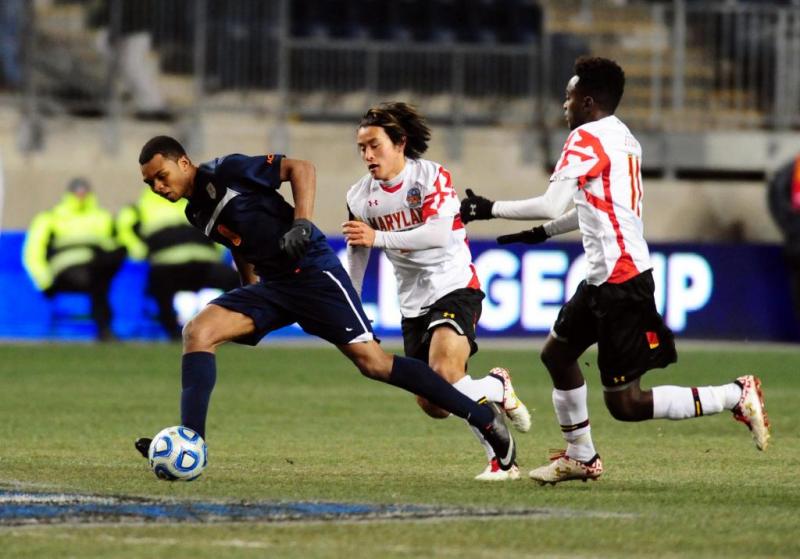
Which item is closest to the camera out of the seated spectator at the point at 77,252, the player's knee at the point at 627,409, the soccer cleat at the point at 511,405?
the player's knee at the point at 627,409

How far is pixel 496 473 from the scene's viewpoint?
7715mm

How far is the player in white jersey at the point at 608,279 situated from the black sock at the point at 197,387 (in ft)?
4.03

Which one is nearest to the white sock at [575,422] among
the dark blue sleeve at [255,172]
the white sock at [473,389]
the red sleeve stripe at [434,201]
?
the white sock at [473,389]

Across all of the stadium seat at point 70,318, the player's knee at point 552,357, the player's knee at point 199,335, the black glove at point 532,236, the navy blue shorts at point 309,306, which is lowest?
the stadium seat at point 70,318

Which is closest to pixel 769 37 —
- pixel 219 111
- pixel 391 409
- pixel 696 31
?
pixel 696 31

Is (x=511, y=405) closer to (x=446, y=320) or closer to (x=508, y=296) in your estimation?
(x=446, y=320)

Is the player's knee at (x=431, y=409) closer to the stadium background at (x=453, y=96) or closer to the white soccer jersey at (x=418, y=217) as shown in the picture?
the white soccer jersey at (x=418, y=217)

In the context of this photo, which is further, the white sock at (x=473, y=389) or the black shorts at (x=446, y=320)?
the black shorts at (x=446, y=320)

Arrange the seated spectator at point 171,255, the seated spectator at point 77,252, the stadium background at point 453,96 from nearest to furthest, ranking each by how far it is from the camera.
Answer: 1. the seated spectator at point 171,255
2. the seated spectator at point 77,252
3. the stadium background at point 453,96

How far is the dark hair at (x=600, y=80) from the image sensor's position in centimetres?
745

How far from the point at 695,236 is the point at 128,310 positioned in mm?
7374

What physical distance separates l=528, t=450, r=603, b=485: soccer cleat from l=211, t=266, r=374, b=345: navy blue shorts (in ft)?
3.06

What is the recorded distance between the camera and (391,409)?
39.2 feet

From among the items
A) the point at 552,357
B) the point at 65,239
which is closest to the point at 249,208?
the point at 552,357
